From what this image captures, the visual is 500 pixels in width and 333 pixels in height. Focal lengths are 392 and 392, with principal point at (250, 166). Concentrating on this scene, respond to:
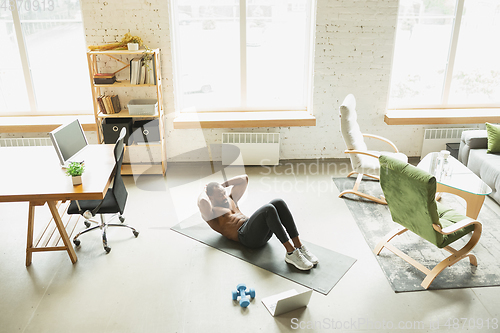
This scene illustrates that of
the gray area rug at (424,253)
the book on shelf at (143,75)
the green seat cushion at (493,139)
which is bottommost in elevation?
the gray area rug at (424,253)

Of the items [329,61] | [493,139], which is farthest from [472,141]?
[329,61]

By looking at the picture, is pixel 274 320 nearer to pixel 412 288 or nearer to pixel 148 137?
pixel 412 288

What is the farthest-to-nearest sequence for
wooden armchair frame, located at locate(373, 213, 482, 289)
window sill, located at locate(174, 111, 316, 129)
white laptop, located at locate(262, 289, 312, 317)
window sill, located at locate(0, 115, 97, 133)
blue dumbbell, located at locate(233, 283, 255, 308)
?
window sill, located at locate(174, 111, 316, 129) < window sill, located at locate(0, 115, 97, 133) < wooden armchair frame, located at locate(373, 213, 482, 289) < blue dumbbell, located at locate(233, 283, 255, 308) < white laptop, located at locate(262, 289, 312, 317)

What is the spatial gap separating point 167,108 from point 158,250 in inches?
86.3

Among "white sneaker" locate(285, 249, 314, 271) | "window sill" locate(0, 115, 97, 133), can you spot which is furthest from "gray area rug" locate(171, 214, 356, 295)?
"window sill" locate(0, 115, 97, 133)

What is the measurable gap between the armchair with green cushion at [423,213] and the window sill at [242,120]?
206 centimetres

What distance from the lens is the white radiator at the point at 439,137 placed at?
525 centimetres

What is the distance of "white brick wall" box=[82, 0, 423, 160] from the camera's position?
4.67 meters

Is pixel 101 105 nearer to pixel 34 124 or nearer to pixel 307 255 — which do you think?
pixel 34 124

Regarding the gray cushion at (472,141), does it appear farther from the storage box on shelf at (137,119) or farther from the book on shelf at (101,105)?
the book on shelf at (101,105)

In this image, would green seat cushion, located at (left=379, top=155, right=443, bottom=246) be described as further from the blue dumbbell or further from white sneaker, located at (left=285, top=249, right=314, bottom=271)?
the blue dumbbell

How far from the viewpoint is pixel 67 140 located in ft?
11.5

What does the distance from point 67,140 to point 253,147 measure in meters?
2.36

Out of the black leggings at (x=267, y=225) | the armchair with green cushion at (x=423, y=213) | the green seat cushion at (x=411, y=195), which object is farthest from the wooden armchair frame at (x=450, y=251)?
the black leggings at (x=267, y=225)
